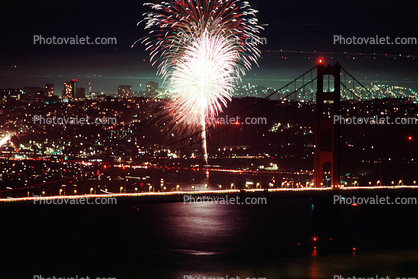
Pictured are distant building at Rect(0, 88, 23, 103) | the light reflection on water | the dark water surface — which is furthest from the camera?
distant building at Rect(0, 88, 23, 103)

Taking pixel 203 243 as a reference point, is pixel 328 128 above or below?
above

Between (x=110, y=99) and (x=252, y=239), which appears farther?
(x=110, y=99)

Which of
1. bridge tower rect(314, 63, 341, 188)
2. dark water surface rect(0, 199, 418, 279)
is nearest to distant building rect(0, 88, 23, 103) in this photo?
dark water surface rect(0, 199, 418, 279)

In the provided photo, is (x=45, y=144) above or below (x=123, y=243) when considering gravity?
above

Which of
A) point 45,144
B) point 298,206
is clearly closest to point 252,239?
point 298,206

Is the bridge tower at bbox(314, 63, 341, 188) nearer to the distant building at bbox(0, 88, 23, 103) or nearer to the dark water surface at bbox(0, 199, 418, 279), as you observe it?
the dark water surface at bbox(0, 199, 418, 279)

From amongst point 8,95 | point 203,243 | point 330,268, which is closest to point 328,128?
point 330,268

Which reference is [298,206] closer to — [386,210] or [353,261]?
[386,210]

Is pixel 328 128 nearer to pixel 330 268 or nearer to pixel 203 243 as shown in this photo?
pixel 330 268

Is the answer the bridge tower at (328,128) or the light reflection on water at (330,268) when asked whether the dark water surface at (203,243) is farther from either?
the bridge tower at (328,128)
